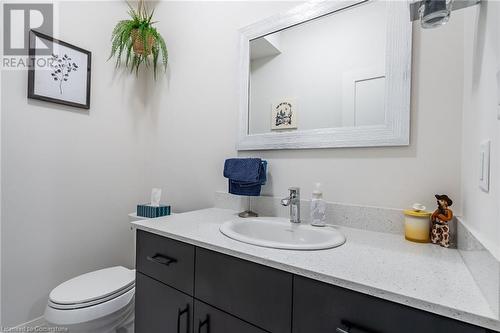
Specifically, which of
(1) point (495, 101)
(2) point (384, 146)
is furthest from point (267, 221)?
(1) point (495, 101)

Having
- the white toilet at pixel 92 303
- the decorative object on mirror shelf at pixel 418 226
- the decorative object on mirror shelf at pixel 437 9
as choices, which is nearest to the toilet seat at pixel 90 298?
the white toilet at pixel 92 303

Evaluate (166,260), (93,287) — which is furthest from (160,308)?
(93,287)

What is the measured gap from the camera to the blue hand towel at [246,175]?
4.00ft

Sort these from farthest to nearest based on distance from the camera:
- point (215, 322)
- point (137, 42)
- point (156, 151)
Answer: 1. point (156, 151)
2. point (137, 42)
3. point (215, 322)

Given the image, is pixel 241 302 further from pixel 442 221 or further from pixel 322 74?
pixel 322 74

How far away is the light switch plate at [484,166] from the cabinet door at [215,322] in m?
0.67

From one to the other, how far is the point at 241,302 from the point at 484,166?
72 centimetres

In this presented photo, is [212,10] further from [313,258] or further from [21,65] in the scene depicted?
[313,258]

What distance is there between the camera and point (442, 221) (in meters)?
0.83

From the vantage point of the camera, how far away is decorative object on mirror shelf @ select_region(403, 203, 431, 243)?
855 millimetres

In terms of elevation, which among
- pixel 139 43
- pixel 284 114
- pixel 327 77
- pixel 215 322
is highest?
pixel 139 43

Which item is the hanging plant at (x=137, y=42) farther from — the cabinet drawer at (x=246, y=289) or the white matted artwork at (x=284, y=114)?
the cabinet drawer at (x=246, y=289)

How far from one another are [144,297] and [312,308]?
76cm

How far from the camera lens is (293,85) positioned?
1249mm
